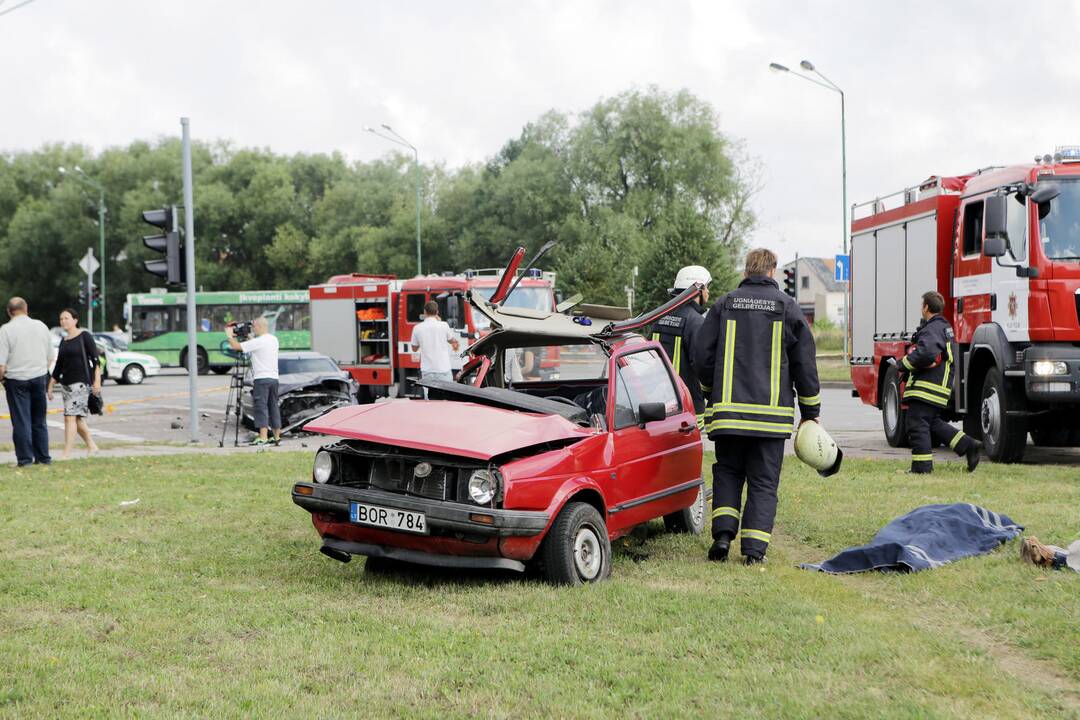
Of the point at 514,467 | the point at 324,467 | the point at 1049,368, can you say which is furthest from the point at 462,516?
the point at 1049,368

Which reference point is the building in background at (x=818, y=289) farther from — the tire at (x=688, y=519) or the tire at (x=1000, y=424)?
the tire at (x=688, y=519)

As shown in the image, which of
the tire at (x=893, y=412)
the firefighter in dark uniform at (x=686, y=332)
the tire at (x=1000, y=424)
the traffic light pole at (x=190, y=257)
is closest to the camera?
the firefighter in dark uniform at (x=686, y=332)

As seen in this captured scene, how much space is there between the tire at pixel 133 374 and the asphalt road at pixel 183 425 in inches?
172

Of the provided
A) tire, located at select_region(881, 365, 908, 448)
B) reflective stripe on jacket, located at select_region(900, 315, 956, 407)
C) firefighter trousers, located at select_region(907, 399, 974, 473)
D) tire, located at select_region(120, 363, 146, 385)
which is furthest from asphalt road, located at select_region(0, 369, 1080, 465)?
tire, located at select_region(120, 363, 146, 385)

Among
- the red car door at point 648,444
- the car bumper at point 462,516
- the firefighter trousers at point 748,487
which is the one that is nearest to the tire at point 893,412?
the red car door at point 648,444

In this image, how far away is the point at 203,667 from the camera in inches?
192

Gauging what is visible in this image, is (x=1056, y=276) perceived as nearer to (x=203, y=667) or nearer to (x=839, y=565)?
A: (x=839, y=565)

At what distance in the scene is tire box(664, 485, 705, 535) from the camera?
8.23m

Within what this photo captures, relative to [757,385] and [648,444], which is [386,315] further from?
[757,385]

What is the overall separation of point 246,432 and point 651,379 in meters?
12.5

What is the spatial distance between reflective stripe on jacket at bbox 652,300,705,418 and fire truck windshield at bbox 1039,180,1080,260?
15.2 ft

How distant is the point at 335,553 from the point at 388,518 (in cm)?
71

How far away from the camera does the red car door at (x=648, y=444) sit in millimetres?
7039

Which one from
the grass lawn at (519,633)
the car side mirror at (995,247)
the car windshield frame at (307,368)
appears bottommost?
the grass lawn at (519,633)
